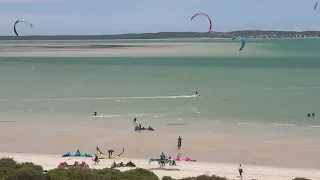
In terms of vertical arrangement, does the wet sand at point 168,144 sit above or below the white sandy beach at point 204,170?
above

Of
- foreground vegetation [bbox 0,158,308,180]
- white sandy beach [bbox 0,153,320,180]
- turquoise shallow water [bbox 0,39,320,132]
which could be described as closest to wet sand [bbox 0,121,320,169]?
white sandy beach [bbox 0,153,320,180]

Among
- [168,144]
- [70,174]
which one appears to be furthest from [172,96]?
[70,174]

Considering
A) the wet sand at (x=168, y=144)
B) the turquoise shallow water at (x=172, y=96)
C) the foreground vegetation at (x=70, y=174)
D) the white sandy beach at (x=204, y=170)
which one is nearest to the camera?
the foreground vegetation at (x=70, y=174)

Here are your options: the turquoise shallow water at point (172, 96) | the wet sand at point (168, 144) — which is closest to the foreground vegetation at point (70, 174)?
the wet sand at point (168, 144)

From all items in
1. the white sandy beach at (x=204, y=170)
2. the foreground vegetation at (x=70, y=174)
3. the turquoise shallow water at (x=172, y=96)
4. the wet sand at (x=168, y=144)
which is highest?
the turquoise shallow water at (x=172, y=96)

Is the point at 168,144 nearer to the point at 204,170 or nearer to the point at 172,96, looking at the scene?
the point at 204,170

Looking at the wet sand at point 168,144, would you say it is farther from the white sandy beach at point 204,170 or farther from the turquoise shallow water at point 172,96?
the turquoise shallow water at point 172,96

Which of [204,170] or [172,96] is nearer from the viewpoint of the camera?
[204,170]

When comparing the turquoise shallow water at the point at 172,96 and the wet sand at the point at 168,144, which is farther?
the turquoise shallow water at the point at 172,96

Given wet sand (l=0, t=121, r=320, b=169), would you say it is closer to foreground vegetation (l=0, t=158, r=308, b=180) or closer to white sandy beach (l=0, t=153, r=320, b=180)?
white sandy beach (l=0, t=153, r=320, b=180)
